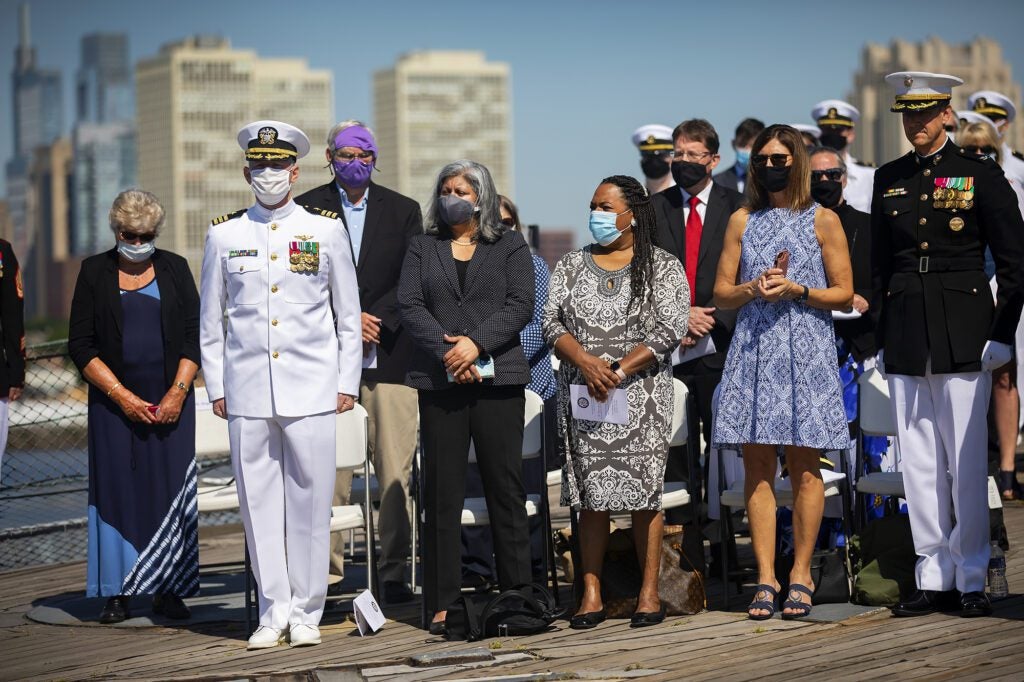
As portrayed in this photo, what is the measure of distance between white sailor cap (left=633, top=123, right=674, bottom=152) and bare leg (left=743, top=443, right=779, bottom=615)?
10.6 feet

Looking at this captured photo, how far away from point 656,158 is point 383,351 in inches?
98.7

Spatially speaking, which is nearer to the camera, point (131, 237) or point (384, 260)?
point (131, 237)

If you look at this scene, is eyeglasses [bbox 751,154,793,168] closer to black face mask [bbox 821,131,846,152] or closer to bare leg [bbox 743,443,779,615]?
bare leg [bbox 743,443,779,615]

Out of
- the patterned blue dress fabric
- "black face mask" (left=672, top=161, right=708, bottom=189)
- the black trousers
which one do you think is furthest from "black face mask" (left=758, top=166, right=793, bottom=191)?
the black trousers

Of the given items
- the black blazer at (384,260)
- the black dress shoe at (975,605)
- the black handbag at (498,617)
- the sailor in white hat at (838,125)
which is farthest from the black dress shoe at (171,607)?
the sailor in white hat at (838,125)

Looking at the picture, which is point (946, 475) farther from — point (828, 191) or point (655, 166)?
point (655, 166)

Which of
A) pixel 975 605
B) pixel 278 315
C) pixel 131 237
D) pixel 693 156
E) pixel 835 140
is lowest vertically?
pixel 975 605

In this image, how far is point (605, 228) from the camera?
7.04 m

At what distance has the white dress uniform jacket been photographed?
699 centimetres

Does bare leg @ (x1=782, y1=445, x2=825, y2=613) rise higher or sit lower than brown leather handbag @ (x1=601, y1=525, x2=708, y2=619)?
higher

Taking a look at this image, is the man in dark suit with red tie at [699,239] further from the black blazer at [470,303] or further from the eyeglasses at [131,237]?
the eyeglasses at [131,237]

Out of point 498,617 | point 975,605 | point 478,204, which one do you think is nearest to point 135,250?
point 478,204

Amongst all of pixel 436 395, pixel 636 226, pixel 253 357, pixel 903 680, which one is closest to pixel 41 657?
pixel 253 357

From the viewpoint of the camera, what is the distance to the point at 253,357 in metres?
7.02
